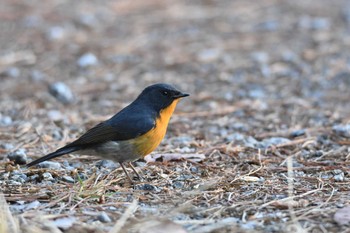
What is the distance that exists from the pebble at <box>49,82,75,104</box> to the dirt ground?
0.06ft

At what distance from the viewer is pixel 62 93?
9.00 m

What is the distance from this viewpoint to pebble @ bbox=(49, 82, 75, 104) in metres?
8.96

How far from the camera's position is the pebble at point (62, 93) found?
896cm

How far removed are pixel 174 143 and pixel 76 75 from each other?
3.26 m

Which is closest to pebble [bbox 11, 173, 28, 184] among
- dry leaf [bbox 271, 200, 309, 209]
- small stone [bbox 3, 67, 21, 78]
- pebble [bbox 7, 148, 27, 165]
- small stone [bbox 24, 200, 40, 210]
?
pebble [bbox 7, 148, 27, 165]

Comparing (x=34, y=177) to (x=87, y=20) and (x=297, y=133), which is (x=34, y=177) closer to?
(x=297, y=133)

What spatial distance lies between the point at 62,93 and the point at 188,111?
1.58 meters

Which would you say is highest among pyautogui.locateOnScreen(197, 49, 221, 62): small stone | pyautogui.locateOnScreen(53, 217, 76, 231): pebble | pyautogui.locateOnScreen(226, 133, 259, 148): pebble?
pyautogui.locateOnScreen(53, 217, 76, 231): pebble

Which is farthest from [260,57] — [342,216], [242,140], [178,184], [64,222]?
[64,222]

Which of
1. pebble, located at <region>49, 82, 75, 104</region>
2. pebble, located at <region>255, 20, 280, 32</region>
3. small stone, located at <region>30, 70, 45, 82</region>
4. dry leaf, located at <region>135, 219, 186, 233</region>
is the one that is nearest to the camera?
dry leaf, located at <region>135, 219, 186, 233</region>

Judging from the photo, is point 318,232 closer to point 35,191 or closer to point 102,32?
point 35,191

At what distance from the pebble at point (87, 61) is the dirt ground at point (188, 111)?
0.04 meters

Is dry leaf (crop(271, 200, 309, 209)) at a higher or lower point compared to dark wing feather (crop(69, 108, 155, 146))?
lower

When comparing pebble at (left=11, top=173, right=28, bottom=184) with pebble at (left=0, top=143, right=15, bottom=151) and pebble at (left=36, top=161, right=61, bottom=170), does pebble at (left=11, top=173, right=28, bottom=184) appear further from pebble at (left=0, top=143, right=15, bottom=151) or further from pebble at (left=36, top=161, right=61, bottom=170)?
pebble at (left=0, top=143, right=15, bottom=151)
